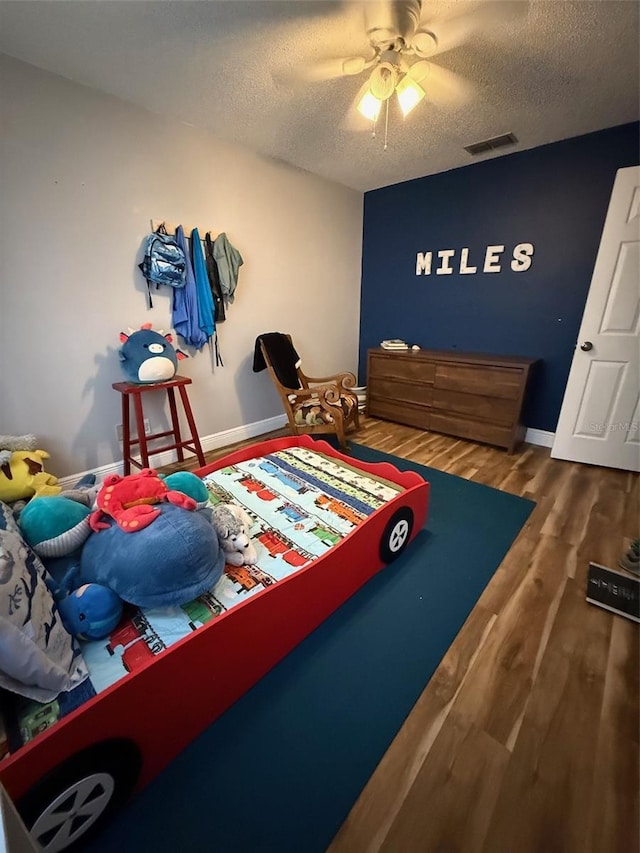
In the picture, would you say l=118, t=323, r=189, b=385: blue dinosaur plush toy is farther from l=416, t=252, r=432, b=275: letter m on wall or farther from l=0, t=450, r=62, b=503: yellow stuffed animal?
l=416, t=252, r=432, b=275: letter m on wall

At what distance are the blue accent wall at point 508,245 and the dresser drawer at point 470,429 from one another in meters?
0.43

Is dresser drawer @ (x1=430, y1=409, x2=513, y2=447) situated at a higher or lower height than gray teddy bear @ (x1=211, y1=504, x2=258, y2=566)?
lower

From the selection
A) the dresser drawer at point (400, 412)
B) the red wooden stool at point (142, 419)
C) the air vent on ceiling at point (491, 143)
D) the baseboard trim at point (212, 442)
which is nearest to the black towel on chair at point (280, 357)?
the baseboard trim at point (212, 442)

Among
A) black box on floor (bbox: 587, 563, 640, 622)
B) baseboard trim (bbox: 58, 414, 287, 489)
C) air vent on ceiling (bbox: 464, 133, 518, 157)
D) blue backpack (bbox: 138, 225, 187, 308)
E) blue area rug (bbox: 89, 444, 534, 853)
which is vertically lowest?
blue area rug (bbox: 89, 444, 534, 853)

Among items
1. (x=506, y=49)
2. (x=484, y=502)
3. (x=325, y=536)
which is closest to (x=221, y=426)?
(x=325, y=536)

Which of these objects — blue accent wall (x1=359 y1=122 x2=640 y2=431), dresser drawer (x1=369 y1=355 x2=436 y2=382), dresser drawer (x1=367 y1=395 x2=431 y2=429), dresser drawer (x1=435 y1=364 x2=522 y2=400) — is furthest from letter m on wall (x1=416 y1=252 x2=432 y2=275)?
dresser drawer (x1=367 y1=395 x2=431 y2=429)

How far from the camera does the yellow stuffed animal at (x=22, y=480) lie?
5.23 feet

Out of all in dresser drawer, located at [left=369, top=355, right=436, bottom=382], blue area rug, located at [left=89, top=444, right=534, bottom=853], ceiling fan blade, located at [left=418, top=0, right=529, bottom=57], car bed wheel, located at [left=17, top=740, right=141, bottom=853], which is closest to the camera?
car bed wheel, located at [left=17, top=740, right=141, bottom=853]

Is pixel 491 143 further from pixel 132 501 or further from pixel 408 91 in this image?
pixel 132 501

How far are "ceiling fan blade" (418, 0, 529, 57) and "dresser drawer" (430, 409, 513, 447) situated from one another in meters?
2.32

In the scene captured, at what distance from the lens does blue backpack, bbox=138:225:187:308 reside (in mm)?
2211

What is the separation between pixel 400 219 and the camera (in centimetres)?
Answer: 345

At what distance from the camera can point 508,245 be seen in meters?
2.91

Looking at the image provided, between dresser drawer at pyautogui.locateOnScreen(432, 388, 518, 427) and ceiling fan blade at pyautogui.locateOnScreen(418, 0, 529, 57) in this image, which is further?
Result: dresser drawer at pyautogui.locateOnScreen(432, 388, 518, 427)
